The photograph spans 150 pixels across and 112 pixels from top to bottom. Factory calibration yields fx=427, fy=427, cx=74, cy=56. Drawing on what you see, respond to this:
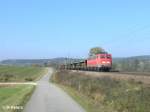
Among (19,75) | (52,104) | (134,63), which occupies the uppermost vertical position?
(134,63)

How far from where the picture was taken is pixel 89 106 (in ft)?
73.6

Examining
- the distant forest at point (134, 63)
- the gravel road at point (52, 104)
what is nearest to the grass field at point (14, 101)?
the gravel road at point (52, 104)

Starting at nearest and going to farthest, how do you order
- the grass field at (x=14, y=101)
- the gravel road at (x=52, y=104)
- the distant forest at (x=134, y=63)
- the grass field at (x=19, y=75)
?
1. the gravel road at (x=52, y=104)
2. the grass field at (x=14, y=101)
3. the distant forest at (x=134, y=63)
4. the grass field at (x=19, y=75)

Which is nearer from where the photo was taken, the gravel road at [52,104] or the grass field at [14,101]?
the gravel road at [52,104]

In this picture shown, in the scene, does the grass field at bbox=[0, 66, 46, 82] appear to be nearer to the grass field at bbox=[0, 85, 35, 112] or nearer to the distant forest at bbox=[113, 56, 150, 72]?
the distant forest at bbox=[113, 56, 150, 72]

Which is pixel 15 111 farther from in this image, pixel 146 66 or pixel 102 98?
pixel 146 66

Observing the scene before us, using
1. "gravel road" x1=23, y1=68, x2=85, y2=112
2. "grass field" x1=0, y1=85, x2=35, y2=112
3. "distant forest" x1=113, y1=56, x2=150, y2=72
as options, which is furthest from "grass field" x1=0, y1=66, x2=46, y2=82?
"gravel road" x1=23, y1=68, x2=85, y2=112

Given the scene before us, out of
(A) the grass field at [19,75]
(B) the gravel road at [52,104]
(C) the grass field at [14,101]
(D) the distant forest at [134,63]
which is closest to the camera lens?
(B) the gravel road at [52,104]

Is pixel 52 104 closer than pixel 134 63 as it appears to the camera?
Yes

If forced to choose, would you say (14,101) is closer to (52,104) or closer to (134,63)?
(52,104)

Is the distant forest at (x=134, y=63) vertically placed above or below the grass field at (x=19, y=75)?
above

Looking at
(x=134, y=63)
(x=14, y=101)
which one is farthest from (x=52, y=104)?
(x=134, y=63)

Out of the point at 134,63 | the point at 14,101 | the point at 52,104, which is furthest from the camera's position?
the point at 134,63

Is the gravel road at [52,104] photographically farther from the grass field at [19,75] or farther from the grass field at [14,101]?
the grass field at [19,75]
